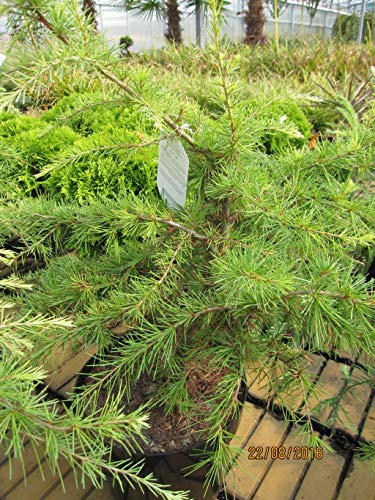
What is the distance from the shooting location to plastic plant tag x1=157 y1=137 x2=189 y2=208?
0.84 metres

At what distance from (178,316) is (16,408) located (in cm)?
36

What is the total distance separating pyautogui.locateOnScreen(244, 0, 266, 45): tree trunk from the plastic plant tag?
765cm

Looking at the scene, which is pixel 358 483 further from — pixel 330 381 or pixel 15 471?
pixel 15 471

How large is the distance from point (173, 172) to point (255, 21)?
26.3 ft

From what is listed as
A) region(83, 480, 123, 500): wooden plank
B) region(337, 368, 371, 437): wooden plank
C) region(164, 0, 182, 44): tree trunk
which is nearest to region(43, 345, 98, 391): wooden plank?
region(83, 480, 123, 500): wooden plank

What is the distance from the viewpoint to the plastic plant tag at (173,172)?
84 centimetres

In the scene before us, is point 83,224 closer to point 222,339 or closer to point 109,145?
point 109,145

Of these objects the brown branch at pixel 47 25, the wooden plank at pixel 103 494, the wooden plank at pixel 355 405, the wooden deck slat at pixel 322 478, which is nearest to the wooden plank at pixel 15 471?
the wooden plank at pixel 103 494

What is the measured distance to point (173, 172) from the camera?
891 mm

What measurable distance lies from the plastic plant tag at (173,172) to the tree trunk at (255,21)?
7.65 m

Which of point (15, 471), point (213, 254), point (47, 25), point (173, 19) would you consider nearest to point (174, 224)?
point (213, 254)

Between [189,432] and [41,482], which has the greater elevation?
[189,432]

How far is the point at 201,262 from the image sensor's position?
3.27 ft

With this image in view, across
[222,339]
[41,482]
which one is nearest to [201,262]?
[222,339]
